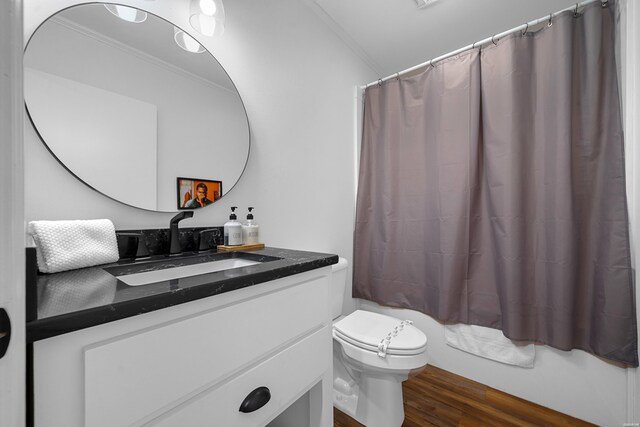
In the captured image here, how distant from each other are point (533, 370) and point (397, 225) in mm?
1099

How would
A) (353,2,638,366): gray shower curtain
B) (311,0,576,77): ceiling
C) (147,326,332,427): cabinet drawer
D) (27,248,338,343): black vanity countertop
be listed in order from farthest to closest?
(311,0,576,77): ceiling < (353,2,638,366): gray shower curtain < (147,326,332,427): cabinet drawer < (27,248,338,343): black vanity countertop

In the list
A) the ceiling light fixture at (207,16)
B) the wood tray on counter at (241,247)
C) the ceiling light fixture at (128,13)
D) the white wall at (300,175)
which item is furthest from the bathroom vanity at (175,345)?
the ceiling light fixture at (207,16)

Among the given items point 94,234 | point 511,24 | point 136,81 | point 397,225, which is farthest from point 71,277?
point 511,24

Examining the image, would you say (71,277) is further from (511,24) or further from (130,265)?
(511,24)

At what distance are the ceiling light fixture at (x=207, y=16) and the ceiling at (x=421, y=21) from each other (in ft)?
2.71

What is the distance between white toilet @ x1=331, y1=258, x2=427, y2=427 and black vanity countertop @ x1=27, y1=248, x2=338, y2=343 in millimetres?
662

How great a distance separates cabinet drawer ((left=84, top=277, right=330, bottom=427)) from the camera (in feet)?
1.51

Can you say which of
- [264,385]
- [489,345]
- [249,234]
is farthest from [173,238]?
[489,345]

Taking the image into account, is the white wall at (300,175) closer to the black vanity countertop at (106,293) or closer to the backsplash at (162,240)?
the backsplash at (162,240)

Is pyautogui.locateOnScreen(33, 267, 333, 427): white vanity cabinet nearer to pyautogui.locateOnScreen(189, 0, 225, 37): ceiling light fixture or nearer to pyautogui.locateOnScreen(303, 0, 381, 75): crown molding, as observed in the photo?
pyautogui.locateOnScreen(189, 0, 225, 37): ceiling light fixture

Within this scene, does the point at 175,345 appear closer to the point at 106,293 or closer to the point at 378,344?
the point at 106,293

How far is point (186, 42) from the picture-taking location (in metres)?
1.07

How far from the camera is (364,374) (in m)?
1.32

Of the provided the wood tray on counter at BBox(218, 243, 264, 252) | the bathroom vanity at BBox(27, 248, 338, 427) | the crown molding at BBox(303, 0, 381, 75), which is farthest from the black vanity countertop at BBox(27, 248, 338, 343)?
the crown molding at BBox(303, 0, 381, 75)
